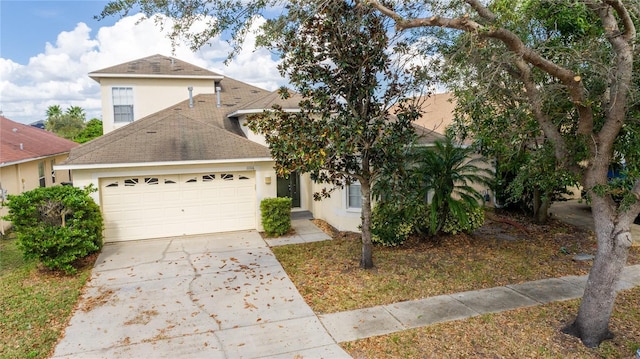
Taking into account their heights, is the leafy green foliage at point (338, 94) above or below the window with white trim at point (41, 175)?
above

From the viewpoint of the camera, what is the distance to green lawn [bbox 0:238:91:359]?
568 centimetres

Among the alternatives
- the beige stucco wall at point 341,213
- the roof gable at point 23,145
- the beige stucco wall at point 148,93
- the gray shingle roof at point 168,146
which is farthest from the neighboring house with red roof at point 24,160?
the beige stucco wall at point 341,213

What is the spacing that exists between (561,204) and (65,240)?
17.5m

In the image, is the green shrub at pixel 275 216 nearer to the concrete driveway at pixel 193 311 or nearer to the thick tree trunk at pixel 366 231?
the concrete driveway at pixel 193 311

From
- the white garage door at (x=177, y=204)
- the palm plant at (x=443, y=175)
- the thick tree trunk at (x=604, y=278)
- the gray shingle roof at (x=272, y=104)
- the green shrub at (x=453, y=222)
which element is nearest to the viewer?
the thick tree trunk at (x=604, y=278)

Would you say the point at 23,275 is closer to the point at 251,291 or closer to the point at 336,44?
the point at 251,291

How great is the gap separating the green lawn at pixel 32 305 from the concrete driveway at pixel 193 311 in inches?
9.7

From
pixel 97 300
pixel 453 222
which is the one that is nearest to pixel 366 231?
pixel 453 222

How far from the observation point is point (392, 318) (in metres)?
6.39

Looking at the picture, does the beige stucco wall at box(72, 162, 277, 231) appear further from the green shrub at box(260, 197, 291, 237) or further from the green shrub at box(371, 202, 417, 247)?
the green shrub at box(371, 202, 417, 247)

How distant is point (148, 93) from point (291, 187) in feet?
26.6

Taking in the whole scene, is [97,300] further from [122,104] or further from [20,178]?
[122,104]

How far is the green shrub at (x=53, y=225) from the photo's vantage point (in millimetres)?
8281

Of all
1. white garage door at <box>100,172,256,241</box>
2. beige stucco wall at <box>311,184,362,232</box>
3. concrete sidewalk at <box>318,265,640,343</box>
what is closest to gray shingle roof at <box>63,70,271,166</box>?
white garage door at <box>100,172,256,241</box>
